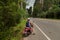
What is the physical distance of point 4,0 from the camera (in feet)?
28.9

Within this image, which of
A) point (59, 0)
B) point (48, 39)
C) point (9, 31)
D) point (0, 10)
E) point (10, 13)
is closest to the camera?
point (0, 10)

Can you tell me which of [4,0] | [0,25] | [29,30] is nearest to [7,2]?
[4,0]

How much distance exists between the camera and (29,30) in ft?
64.6

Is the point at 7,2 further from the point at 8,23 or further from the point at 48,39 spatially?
the point at 48,39

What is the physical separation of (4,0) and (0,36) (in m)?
1.31

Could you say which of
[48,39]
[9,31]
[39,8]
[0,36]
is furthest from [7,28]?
[39,8]

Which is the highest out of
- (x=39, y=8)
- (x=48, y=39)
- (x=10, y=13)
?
(x=10, y=13)

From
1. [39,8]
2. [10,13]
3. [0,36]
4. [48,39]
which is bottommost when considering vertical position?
[39,8]

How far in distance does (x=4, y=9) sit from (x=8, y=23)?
3.42 feet

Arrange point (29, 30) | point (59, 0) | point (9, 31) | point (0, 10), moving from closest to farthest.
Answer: point (0, 10)
point (9, 31)
point (29, 30)
point (59, 0)

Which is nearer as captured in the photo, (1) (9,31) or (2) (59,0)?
(1) (9,31)

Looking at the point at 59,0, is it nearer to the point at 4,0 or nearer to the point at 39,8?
the point at 39,8

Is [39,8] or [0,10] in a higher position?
[0,10]

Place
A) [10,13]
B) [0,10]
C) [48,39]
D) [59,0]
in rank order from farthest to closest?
[59,0]
[48,39]
[10,13]
[0,10]
